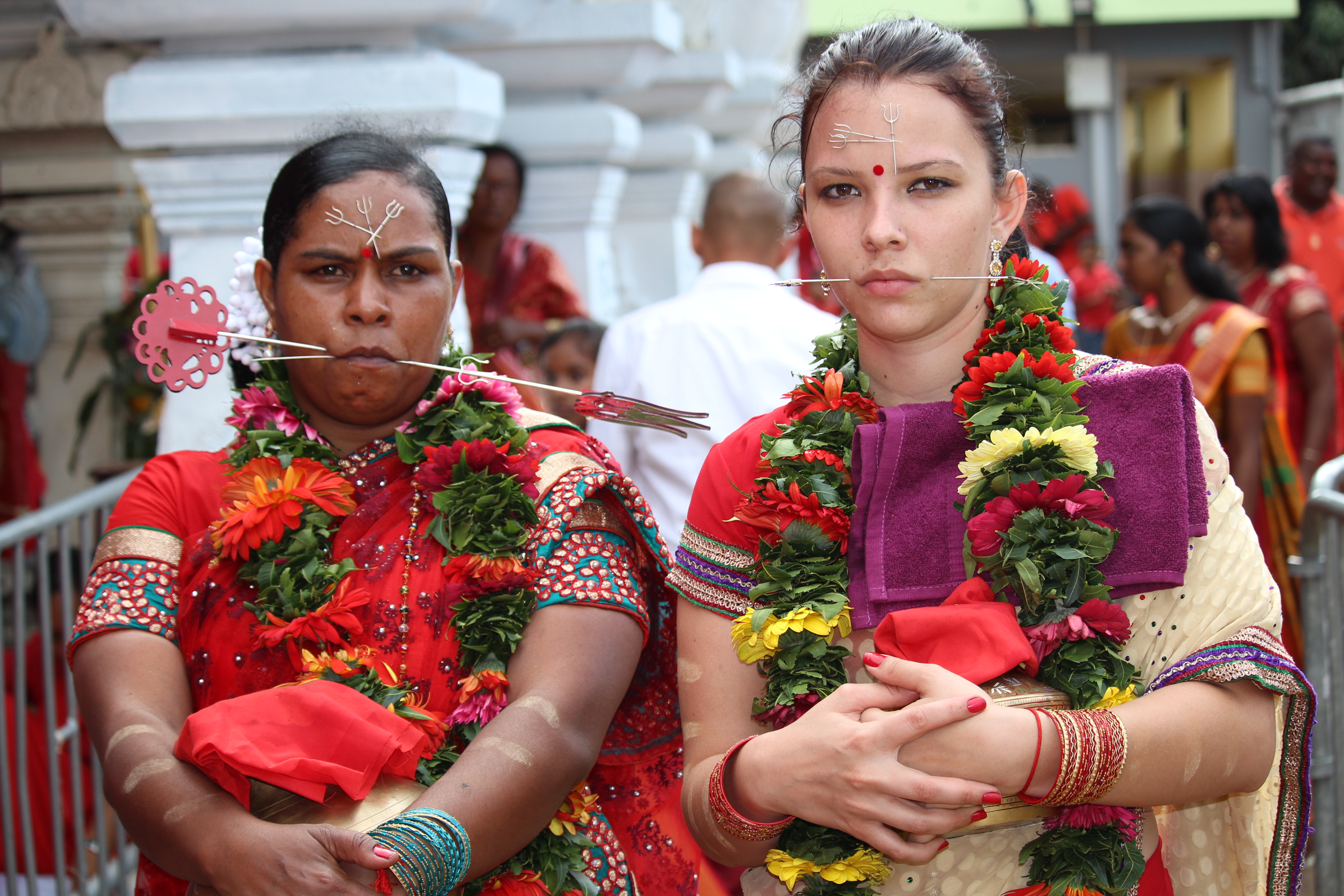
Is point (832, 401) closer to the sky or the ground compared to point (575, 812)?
closer to the sky

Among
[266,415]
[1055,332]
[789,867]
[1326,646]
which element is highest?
[1055,332]

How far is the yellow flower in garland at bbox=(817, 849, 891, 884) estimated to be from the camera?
177 centimetres

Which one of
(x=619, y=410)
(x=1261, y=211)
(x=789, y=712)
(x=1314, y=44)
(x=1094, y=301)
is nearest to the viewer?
(x=789, y=712)

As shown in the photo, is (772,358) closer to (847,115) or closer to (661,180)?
(847,115)

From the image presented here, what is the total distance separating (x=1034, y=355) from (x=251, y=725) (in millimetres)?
1304

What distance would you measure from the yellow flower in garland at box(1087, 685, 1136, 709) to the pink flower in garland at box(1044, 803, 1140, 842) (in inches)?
5.3

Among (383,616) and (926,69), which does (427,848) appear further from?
(926,69)

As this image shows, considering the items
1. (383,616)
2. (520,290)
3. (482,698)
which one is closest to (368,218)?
(383,616)

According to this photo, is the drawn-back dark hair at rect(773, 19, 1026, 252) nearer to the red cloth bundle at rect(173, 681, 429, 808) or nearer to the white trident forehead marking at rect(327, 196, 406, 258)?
the white trident forehead marking at rect(327, 196, 406, 258)

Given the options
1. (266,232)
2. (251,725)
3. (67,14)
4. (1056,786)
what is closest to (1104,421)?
(1056,786)

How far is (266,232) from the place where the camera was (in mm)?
2373

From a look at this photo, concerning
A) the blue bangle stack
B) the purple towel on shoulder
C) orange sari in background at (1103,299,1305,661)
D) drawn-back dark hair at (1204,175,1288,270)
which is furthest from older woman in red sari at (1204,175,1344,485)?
the blue bangle stack

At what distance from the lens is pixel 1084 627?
1710 millimetres

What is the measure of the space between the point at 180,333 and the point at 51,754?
6.36 feet
